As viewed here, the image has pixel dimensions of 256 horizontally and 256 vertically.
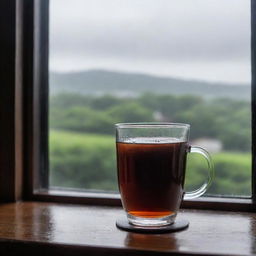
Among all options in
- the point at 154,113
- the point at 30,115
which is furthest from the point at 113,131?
the point at 30,115

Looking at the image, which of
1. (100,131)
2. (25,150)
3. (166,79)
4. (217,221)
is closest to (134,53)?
(166,79)

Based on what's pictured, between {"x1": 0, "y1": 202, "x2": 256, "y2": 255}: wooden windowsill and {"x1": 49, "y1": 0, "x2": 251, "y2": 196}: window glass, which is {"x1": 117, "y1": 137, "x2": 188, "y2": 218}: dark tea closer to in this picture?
{"x1": 0, "y1": 202, "x2": 256, "y2": 255}: wooden windowsill

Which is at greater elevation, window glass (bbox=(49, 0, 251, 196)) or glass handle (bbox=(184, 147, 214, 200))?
window glass (bbox=(49, 0, 251, 196))

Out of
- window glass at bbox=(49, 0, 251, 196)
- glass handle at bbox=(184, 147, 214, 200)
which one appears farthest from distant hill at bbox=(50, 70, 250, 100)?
glass handle at bbox=(184, 147, 214, 200)

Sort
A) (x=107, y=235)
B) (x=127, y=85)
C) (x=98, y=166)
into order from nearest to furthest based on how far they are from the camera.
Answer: (x=107, y=235), (x=127, y=85), (x=98, y=166)

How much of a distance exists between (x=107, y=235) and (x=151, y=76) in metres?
0.50

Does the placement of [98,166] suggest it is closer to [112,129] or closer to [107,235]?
[112,129]

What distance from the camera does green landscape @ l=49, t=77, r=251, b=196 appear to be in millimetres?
1116

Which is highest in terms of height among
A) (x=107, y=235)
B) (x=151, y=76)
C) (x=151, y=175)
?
(x=151, y=76)

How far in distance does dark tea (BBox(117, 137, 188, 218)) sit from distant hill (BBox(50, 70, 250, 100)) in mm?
325

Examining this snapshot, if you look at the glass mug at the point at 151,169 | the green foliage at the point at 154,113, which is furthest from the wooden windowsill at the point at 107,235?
the green foliage at the point at 154,113

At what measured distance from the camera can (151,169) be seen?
0.75m

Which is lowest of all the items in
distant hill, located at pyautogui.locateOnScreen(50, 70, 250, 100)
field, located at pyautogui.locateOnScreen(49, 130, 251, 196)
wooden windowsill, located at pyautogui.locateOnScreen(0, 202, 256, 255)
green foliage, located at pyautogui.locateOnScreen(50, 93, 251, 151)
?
wooden windowsill, located at pyautogui.locateOnScreen(0, 202, 256, 255)

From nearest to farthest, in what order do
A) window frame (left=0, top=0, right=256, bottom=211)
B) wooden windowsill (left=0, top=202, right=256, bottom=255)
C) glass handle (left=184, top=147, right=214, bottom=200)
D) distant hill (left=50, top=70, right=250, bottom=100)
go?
wooden windowsill (left=0, top=202, right=256, bottom=255) < glass handle (left=184, top=147, right=214, bottom=200) < window frame (left=0, top=0, right=256, bottom=211) < distant hill (left=50, top=70, right=250, bottom=100)
